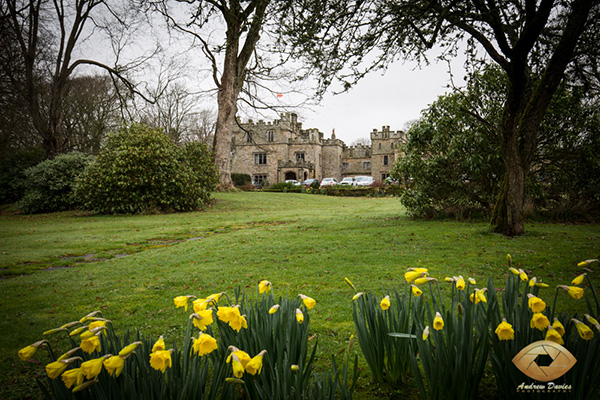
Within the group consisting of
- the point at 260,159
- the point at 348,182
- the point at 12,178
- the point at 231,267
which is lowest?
the point at 231,267

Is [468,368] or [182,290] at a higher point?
[468,368]

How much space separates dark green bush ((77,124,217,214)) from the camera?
14.9 m

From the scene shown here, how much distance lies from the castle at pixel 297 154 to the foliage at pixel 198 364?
171ft

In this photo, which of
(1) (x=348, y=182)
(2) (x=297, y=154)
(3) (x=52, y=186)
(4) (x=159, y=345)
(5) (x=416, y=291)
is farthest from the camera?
(2) (x=297, y=154)

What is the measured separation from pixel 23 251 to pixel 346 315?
7.88 metres

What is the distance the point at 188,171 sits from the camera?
16.8 metres

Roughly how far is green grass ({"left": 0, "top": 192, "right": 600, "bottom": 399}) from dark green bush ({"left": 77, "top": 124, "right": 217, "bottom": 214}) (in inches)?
195

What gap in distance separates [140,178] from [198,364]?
49.6 ft

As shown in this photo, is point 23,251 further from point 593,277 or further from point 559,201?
point 559,201

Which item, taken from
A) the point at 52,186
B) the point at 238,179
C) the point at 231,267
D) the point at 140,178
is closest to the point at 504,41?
the point at 231,267

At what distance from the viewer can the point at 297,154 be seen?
5762cm

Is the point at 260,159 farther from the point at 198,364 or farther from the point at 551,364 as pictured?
the point at 551,364

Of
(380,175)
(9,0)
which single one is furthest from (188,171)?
(380,175)

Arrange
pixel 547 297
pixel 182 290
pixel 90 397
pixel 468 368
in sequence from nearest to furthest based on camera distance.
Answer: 1. pixel 90 397
2. pixel 468 368
3. pixel 547 297
4. pixel 182 290
